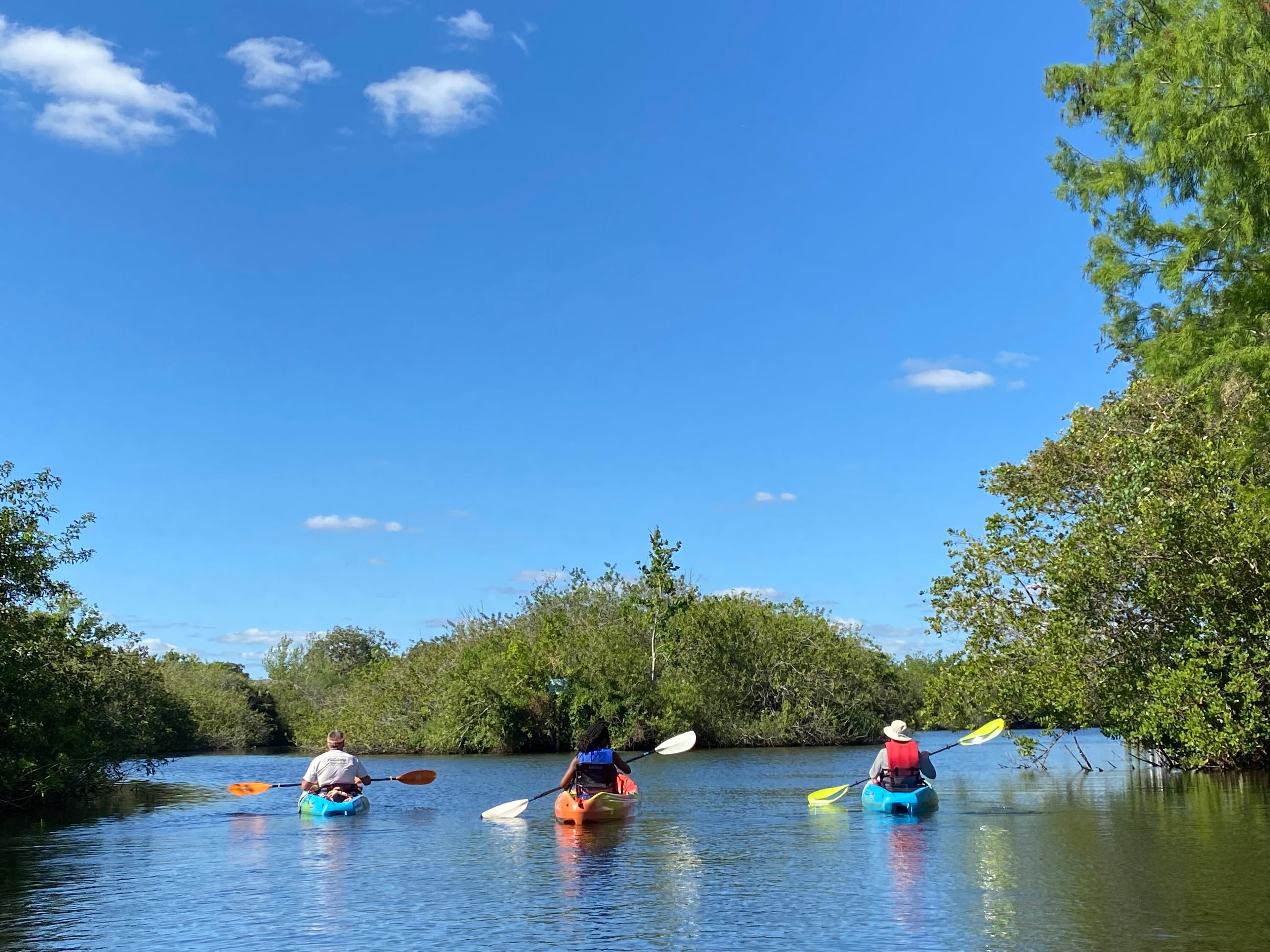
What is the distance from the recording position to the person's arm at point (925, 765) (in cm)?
1955

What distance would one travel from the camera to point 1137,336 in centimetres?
1906

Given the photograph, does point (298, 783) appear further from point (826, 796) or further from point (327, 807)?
point (826, 796)

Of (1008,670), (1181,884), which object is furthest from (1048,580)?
(1181,884)

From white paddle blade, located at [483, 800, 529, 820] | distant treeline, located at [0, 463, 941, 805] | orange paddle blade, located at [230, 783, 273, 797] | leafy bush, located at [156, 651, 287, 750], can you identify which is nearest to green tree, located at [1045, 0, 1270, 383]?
white paddle blade, located at [483, 800, 529, 820]

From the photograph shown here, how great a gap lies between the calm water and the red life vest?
65 centimetres

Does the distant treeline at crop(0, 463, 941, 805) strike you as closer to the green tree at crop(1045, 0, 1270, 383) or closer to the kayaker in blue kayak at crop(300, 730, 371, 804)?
the kayaker in blue kayak at crop(300, 730, 371, 804)

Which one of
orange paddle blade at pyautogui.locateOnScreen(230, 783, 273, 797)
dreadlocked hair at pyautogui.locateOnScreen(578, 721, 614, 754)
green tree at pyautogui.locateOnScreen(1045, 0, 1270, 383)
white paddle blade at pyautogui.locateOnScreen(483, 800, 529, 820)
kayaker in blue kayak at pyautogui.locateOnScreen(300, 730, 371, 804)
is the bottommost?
white paddle blade at pyautogui.locateOnScreen(483, 800, 529, 820)

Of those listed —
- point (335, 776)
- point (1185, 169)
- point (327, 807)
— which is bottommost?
point (327, 807)

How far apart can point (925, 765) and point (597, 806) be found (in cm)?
553

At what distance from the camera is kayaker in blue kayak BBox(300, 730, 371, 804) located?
2186 centimetres

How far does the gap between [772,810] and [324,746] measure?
4435 cm

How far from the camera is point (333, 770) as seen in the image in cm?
2183

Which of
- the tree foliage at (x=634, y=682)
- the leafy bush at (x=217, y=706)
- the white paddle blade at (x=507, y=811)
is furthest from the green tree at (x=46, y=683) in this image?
the leafy bush at (x=217, y=706)

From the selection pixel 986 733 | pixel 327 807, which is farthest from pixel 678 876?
pixel 986 733
